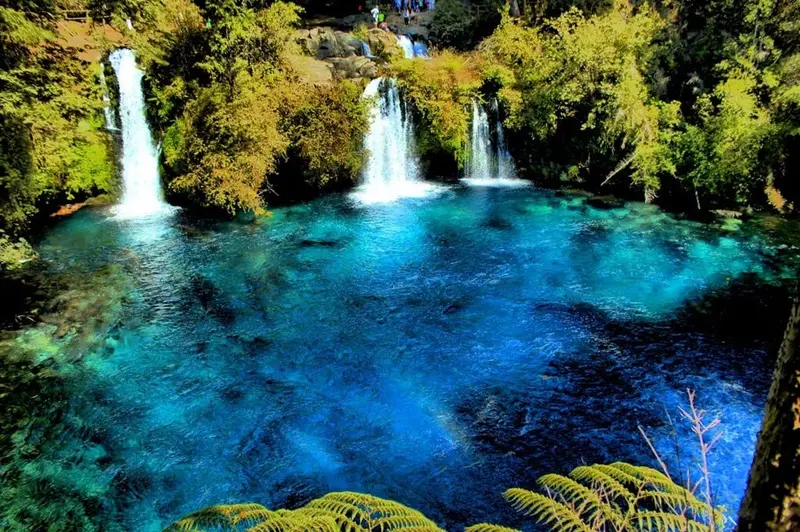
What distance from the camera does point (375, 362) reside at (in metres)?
11.5

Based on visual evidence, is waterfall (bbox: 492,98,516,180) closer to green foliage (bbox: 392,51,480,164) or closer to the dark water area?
green foliage (bbox: 392,51,480,164)

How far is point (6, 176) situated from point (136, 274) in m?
4.60

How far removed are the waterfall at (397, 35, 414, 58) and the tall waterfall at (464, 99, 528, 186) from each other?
23.9 ft

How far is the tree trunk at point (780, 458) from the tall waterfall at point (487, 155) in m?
23.2

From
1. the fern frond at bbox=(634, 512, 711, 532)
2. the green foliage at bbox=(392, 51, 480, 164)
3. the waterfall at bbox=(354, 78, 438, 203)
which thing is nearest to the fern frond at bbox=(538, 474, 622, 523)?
the fern frond at bbox=(634, 512, 711, 532)

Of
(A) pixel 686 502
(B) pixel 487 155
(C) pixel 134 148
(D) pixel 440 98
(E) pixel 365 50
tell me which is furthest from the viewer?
(E) pixel 365 50

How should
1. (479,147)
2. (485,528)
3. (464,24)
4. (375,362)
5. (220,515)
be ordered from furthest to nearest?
1. (464,24)
2. (479,147)
3. (375,362)
4. (220,515)
5. (485,528)

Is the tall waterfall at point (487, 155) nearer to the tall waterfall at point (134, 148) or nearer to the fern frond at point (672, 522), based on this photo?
the tall waterfall at point (134, 148)

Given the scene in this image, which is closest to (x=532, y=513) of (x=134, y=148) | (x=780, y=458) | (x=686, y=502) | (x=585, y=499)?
(x=585, y=499)

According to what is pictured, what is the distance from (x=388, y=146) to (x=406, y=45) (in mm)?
8856

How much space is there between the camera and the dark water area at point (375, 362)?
8.34 meters

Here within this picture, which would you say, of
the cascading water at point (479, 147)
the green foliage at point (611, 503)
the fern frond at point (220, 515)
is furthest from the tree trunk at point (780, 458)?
the cascading water at point (479, 147)

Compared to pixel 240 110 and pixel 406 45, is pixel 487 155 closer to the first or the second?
pixel 406 45

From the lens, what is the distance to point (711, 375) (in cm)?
1075
